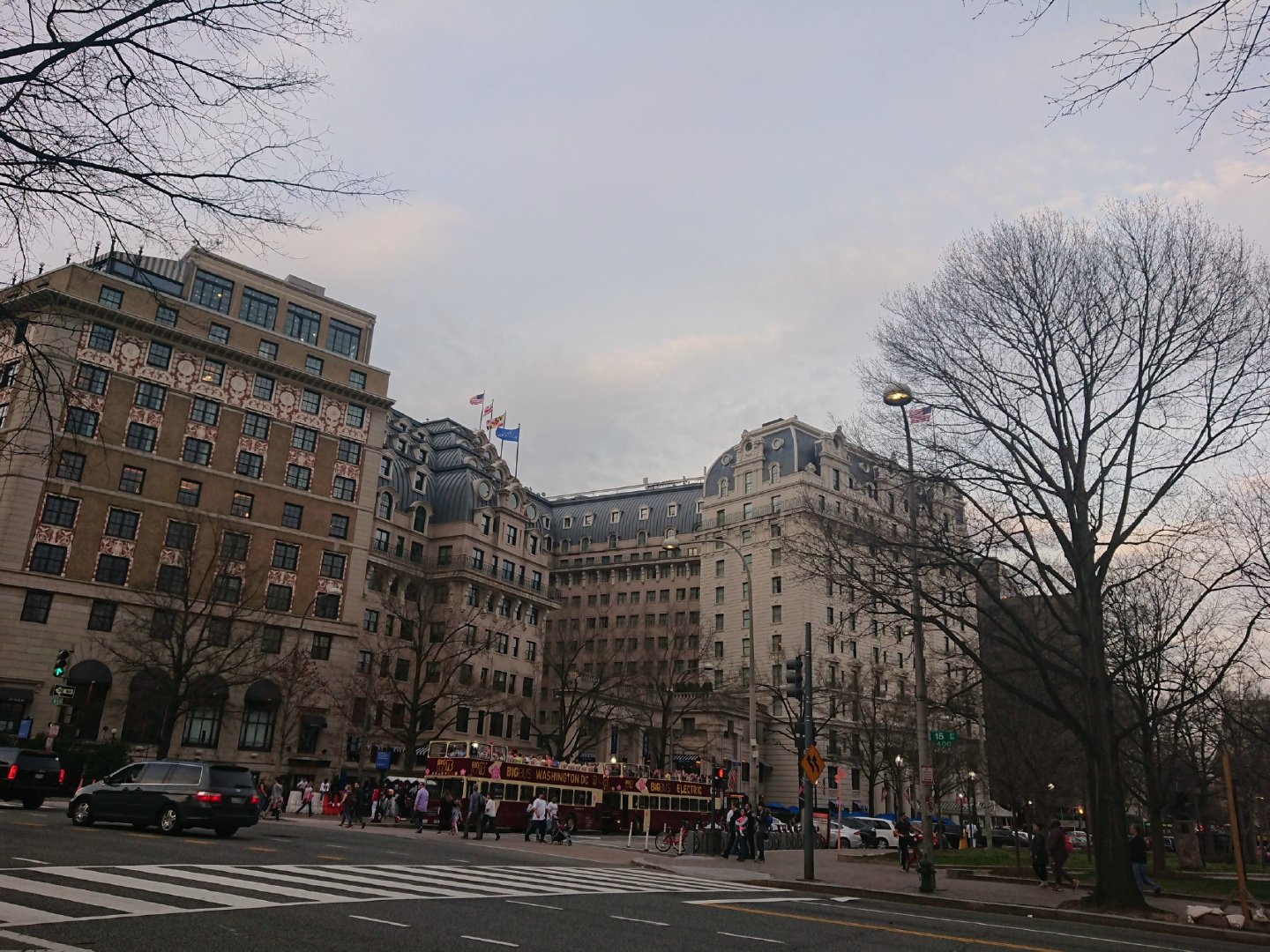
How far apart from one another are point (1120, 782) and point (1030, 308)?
10865mm

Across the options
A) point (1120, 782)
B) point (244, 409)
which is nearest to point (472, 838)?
point (1120, 782)

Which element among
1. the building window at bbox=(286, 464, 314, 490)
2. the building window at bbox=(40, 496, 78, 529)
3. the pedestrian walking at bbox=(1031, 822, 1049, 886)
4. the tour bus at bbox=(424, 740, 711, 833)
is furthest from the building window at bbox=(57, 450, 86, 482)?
the pedestrian walking at bbox=(1031, 822, 1049, 886)

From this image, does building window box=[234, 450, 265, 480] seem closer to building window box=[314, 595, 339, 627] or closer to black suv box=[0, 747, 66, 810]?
building window box=[314, 595, 339, 627]

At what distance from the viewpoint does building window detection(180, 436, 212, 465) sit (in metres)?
54.2

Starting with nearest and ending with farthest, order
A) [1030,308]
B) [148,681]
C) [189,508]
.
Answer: [1030,308], [148,681], [189,508]

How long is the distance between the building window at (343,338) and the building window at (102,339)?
14.0m

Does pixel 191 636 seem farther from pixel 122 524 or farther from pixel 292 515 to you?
pixel 292 515

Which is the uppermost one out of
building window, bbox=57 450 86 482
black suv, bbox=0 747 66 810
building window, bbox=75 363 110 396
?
building window, bbox=75 363 110 396

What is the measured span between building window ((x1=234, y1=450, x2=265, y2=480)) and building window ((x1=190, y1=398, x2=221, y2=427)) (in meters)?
2.64

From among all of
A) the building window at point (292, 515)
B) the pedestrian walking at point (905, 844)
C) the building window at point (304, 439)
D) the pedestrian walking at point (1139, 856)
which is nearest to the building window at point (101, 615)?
the building window at point (292, 515)

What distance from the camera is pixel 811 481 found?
258ft

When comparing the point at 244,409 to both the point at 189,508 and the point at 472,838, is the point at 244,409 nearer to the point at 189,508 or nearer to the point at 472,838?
the point at 189,508

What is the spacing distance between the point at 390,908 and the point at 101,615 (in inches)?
1851

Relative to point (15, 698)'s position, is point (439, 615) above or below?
above
